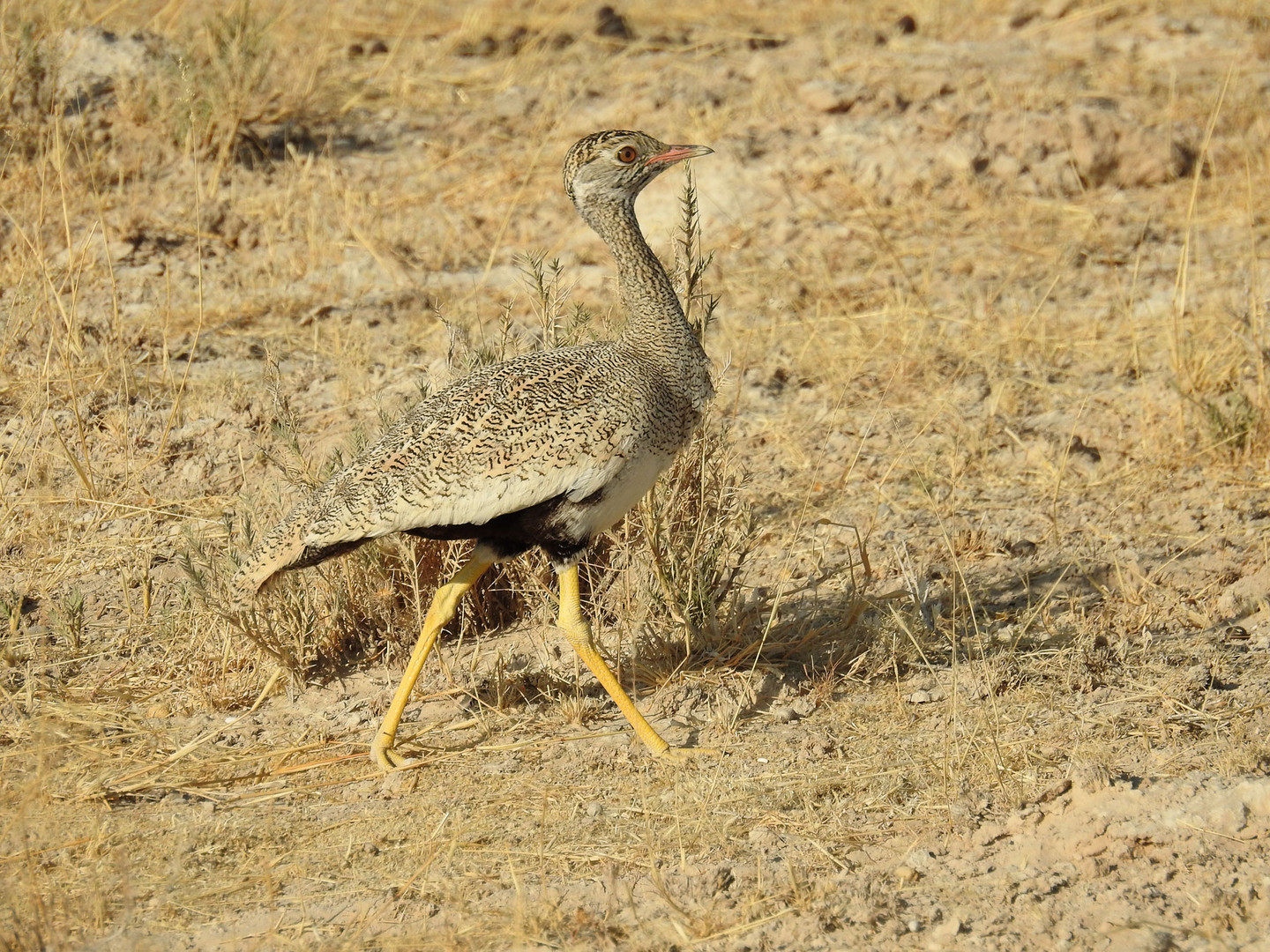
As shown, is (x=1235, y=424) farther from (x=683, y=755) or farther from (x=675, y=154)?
(x=683, y=755)

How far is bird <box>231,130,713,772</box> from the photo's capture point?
12.1 ft

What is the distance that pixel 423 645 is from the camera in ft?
13.2

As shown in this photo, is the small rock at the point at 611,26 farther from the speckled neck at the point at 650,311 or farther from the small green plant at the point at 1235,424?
the speckled neck at the point at 650,311

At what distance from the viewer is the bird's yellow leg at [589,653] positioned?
3955mm

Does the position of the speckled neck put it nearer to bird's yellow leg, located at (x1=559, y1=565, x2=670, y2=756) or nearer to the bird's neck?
the bird's neck

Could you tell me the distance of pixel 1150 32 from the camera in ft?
29.5

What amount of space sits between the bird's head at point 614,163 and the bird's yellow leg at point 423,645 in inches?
43.9

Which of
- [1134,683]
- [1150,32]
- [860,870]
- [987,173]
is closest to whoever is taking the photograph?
[860,870]

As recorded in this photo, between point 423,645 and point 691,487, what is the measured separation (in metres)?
1.02

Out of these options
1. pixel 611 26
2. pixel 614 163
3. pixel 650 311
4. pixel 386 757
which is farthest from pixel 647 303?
pixel 611 26

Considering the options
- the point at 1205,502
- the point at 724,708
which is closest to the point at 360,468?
the point at 724,708

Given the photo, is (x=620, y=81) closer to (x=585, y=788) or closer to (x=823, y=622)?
(x=823, y=622)

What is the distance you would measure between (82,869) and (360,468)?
121 centimetres

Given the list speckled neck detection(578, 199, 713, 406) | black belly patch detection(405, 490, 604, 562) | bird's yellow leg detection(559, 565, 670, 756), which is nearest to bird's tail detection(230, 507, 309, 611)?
black belly patch detection(405, 490, 604, 562)
